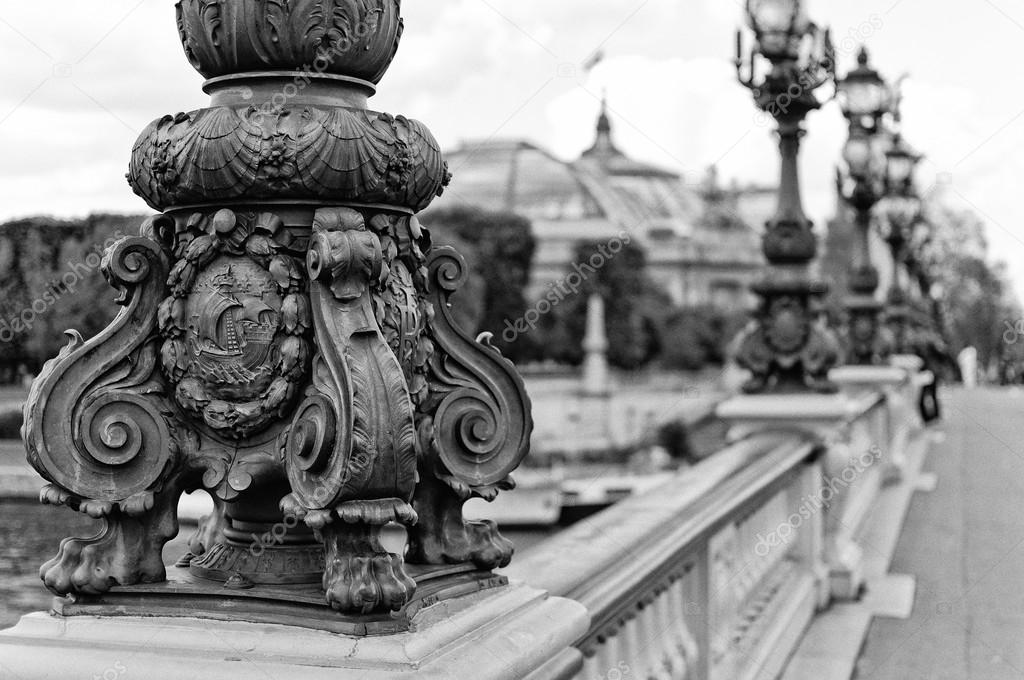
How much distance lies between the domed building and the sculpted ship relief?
9512 cm

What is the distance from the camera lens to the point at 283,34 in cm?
299

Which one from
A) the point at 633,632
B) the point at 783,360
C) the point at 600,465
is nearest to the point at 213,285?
the point at 633,632

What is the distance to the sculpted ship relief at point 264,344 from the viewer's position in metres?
2.84

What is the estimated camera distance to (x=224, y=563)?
10.4 ft

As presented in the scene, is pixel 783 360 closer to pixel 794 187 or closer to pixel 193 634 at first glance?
pixel 794 187

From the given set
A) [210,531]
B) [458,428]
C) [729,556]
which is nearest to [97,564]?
[210,531]

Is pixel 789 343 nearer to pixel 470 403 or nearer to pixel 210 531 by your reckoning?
pixel 470 403

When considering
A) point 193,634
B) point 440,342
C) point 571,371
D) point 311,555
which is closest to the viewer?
point 193,634

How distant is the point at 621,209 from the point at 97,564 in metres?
120

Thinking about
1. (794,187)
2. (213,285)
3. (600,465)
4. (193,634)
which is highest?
(794,187)

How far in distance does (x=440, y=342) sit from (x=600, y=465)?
5524cm

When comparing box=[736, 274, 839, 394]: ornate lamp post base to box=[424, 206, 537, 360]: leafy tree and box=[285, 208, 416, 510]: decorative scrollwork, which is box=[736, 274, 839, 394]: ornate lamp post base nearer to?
box=[285, 208, 416, 510]: decorative scrollwork

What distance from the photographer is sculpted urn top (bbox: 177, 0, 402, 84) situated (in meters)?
2.99

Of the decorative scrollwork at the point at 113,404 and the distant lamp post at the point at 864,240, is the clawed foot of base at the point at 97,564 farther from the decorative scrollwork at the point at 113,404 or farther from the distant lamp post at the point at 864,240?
the distant lamp post at the point at 864,240
